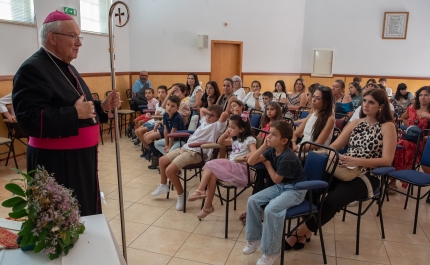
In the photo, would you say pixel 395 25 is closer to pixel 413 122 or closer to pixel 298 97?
pixel 298 97

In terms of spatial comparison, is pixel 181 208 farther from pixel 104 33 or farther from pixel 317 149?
pixel 104 33

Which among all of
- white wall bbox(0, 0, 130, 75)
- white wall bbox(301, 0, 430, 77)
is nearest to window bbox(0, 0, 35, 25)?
white wall bbox(0, 0, 130, 75)

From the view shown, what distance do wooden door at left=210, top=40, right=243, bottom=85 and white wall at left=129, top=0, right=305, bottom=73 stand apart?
0.14 meters

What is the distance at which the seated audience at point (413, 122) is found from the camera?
12.0 ft

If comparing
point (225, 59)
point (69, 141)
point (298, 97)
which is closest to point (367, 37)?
point (225, 59)

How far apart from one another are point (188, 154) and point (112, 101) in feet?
4.87

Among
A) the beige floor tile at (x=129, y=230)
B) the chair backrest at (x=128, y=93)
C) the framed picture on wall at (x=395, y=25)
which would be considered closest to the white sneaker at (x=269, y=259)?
the beige floor tile at (x=129, y=230)

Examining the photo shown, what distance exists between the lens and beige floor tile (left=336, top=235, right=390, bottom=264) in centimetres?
250

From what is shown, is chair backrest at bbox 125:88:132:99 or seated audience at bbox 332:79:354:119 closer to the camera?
seated audience at bbox 332:79:354:119

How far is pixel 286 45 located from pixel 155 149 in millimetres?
6616

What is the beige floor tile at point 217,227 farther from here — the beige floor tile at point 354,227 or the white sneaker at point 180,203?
the beige floor tile at point 354,227

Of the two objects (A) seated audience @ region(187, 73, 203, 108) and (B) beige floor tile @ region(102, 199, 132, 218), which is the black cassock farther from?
(A) seated audience @ region(187, 73, 203, 108)

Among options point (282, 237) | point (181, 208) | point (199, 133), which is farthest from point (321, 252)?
point (199, 133)

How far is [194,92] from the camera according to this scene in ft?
18.7
